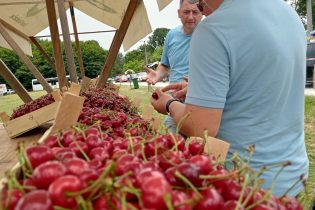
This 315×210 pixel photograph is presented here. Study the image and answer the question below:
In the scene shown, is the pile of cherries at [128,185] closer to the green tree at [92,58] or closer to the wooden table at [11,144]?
the wooden table at [11,144]

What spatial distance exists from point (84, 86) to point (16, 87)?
0.74 m

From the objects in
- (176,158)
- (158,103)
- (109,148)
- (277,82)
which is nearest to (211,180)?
(176,158)

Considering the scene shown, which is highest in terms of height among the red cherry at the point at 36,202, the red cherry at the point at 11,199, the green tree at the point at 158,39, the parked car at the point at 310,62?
the green tree at the point at 158,39

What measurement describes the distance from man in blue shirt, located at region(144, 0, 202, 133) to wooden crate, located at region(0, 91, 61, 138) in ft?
4.07

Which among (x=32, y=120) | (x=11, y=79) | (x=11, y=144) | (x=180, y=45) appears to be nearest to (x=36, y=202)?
(x=11, y=144)

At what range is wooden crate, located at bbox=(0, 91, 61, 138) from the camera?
266 centimetres

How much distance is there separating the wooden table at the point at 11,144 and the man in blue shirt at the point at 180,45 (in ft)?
4.19

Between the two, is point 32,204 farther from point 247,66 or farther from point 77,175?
point 247,66

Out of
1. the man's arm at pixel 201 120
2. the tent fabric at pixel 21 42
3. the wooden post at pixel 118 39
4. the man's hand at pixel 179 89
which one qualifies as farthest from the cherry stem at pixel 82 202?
the tent fabric at pixel 21 42

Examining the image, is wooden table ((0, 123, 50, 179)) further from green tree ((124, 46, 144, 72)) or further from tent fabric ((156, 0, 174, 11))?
green tree ((124, 46, 144, 72))

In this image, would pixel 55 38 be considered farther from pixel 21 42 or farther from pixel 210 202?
pixel 21 42

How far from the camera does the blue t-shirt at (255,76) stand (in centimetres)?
141

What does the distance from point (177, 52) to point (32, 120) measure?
174cm

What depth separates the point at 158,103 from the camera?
1906mm
